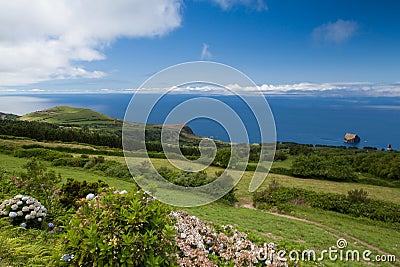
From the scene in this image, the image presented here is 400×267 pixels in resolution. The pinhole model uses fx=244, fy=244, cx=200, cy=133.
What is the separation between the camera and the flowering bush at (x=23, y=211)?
4727mm

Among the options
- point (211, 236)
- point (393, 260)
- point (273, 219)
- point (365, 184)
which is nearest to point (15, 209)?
point (211, 236)

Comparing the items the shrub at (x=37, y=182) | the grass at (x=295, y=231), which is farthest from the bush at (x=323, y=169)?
the shrub at (x=37, y=182)

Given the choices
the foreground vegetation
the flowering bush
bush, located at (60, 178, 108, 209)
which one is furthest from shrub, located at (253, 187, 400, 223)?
the flowering bush

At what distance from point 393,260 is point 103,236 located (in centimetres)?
997

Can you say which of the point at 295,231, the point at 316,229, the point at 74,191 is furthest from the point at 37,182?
the point at 316,229

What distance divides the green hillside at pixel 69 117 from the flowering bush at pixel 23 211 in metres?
126

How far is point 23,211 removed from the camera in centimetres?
476

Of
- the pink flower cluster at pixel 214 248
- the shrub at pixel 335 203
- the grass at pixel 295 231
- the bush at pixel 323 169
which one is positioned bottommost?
the bush at pixel 323 169

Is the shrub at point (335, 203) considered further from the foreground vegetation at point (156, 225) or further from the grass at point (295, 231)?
the grass at point (295, 231)

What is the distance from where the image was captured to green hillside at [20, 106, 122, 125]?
123125 mm

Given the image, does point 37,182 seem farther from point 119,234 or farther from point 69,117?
point 69,117

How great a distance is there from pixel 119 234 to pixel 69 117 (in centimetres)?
14814

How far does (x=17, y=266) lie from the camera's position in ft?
10.4

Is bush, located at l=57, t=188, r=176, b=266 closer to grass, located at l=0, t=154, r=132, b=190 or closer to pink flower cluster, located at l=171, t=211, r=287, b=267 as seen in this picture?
pink flower cluster, located at l=171, t=211, r=287, b=267
